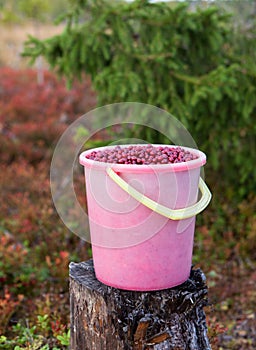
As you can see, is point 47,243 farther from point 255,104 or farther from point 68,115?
point 68,115

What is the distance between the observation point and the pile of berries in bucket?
1775 millimetres

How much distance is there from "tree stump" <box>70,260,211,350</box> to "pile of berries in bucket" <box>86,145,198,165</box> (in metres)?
0.55

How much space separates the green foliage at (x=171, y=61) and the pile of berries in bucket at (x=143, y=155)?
159 centimetres

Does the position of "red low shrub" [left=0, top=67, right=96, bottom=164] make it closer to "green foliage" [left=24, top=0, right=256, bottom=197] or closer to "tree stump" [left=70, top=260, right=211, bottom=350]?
"green foliage" [left=24, top=0, right=256, bottom=197]

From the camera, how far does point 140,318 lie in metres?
1.82

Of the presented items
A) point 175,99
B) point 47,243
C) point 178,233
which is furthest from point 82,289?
point 175,99

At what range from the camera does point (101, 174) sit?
1752mm

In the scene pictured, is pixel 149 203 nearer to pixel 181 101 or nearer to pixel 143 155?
pixel 143 155

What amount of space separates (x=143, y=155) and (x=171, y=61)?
6.38 feet

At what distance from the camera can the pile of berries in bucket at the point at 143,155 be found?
1.77m

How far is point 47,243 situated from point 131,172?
2208mm

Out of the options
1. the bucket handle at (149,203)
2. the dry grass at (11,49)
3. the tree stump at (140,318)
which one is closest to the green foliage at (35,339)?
the tree stump at (140,318)

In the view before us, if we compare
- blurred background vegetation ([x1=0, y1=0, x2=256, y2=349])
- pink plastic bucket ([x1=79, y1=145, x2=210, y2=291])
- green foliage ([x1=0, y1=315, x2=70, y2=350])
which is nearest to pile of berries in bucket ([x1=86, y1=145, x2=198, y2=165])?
pink plastic bucket ([x1=79, y1=145, x2=210, y2=291])

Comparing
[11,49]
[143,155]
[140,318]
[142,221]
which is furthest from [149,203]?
[11,49]
